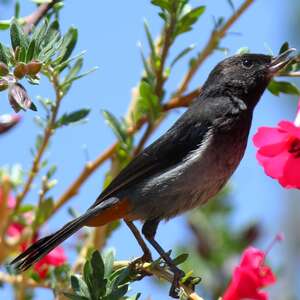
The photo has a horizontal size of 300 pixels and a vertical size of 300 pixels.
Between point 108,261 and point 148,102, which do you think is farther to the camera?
point 148,102

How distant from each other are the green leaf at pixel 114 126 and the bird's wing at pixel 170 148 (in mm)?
220

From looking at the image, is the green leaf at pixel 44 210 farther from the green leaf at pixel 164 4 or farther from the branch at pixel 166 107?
the green leaf at pixel 164 4

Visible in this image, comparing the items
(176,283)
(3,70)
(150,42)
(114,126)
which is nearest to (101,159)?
(114,126)

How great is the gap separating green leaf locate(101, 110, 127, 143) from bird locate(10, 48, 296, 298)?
138 mm

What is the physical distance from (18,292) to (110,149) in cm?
85

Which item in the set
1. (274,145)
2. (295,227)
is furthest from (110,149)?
(295,227)

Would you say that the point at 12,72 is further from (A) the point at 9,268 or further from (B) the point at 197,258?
(B) the point at 197,258

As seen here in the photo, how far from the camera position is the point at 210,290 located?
3436 millimetres

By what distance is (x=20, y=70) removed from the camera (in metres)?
2.09

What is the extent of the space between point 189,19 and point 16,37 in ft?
3.60

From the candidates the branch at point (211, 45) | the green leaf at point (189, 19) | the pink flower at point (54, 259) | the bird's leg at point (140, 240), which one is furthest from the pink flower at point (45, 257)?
the green leaf at point (189, 19)

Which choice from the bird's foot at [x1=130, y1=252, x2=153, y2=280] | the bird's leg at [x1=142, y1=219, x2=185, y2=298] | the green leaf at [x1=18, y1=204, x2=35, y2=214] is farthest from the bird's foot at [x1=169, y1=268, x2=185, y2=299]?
the green leaf at [x1=18, y1=204, x2=35, y2=214]

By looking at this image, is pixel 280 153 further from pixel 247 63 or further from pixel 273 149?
pixel 247 63

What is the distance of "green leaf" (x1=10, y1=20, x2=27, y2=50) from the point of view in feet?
7.47
